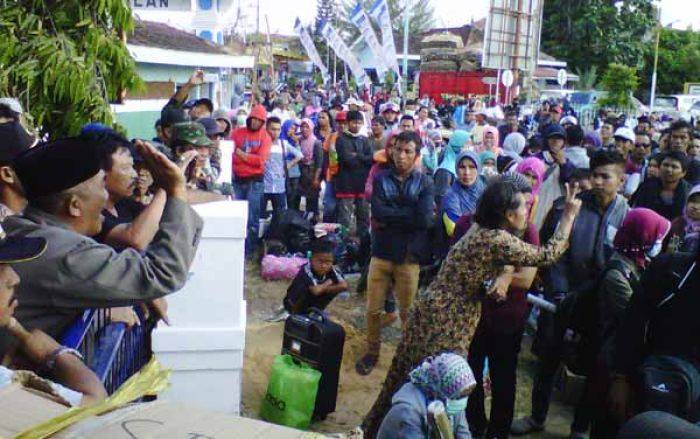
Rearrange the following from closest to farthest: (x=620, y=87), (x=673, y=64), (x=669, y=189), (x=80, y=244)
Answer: (x=80, y=244) → (x=669, y=189) → (x=620, y=87) → (x=673, y=64)

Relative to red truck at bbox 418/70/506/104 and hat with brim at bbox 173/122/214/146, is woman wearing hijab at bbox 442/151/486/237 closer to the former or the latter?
hat with brim at bbox 173/122/214/146

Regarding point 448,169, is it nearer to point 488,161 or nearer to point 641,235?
point 488,161

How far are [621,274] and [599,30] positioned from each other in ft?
134

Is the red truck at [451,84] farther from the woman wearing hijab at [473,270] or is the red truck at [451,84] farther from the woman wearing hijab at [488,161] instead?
the woman wearing hijab at [473,270]

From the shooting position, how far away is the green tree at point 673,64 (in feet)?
148

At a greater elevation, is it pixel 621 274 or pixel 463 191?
pixel 463 191

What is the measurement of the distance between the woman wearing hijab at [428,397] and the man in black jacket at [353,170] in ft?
17.0

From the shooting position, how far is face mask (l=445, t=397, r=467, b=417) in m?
3.49

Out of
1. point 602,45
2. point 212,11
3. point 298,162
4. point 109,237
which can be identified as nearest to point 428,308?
point 109,237

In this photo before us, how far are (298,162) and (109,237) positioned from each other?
300 inches

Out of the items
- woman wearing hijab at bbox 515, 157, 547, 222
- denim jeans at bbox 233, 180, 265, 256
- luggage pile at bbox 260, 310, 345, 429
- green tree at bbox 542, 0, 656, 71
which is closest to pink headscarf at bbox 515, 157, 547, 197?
woman wearing hijab at bbox 515, 157, 547, 222

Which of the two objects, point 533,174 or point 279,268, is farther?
point 279,268

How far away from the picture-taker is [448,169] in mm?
7910

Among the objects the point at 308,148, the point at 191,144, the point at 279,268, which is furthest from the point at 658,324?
the point at 308,148
